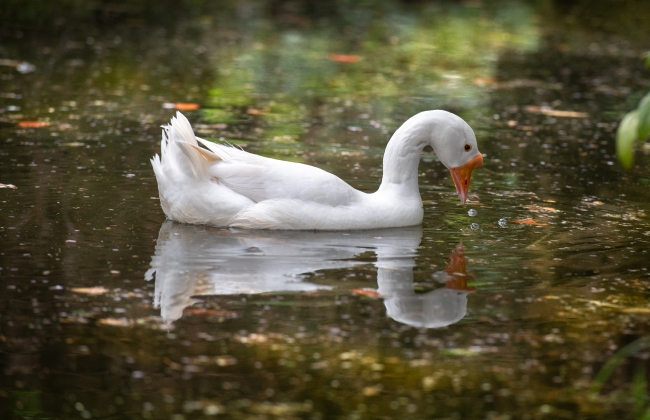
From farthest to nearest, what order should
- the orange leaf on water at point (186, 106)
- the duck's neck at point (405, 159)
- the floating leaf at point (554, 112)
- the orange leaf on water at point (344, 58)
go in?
the orange leaf on water at point (344, 58)
the floating leaf at point (554, 112)
the orange leaf on water at point (186, 106)
the duck's neck at point (405, 159)

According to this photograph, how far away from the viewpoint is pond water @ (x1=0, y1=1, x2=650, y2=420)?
12.8 feet

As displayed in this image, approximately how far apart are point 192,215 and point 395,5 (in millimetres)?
16662

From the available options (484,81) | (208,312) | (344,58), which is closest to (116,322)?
(208,312)

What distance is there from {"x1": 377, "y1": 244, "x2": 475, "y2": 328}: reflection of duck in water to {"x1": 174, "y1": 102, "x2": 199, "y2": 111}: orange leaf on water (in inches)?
203

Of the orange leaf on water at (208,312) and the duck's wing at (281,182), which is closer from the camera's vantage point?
the orange leaf on water at (208,312)

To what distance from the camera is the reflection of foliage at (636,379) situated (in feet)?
12.5

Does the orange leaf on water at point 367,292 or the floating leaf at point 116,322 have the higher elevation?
the floating leaf at point 116,322

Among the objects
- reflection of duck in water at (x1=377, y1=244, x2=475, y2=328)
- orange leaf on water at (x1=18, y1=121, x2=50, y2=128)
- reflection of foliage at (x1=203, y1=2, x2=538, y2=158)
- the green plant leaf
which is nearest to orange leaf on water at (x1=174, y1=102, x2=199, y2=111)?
reflection of foliage at (x1=203, y1=2, x2=538, y2=158)

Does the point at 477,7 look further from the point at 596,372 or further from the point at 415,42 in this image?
the point at 596,372

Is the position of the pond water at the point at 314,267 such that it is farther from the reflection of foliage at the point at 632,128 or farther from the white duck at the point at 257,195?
the reflection of foliage at the point at 632,128

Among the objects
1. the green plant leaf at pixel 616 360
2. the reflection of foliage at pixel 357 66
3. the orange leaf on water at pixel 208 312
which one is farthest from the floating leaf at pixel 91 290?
the reflection of foliage at pixel 357 66

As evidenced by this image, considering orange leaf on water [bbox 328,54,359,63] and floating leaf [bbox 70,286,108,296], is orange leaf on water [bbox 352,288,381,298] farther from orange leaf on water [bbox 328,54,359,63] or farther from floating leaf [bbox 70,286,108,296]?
orange leaf on water [bbox 328,54,359,63]

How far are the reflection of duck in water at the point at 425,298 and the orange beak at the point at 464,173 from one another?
108 cm

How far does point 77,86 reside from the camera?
1112 cm
